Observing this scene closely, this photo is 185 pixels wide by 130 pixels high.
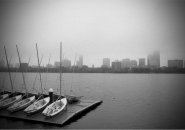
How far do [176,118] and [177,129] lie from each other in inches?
200

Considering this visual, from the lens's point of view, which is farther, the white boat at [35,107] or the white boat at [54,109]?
the white boat at [35,107]

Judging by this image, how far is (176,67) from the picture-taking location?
7707 inches

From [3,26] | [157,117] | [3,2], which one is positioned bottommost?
[157,117]

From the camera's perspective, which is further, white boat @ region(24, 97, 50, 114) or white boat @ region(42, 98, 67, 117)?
white boat @ region(24, 97, 50, 114)

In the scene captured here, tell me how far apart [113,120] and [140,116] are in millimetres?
4950

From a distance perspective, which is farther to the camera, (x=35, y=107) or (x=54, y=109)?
(x=35, y=107)

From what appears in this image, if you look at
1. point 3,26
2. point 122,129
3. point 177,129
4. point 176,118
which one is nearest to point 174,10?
point 176,118

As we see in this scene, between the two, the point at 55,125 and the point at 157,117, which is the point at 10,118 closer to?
the point at 55,125

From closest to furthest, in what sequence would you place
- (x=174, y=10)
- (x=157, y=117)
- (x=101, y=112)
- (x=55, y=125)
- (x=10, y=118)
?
(x=55, y=125) < (x=10, y=118) < (x=157, y=117) < (x=101, y=112) < (x=174, y=10)

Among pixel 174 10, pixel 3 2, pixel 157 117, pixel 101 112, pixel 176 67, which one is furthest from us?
pixel 176 67

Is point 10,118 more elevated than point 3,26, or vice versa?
point 3,26

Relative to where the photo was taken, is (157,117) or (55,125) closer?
(55,125)

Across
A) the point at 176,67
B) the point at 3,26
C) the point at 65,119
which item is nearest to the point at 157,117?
the point at 65,119

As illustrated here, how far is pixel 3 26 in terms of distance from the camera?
81.2 ft
